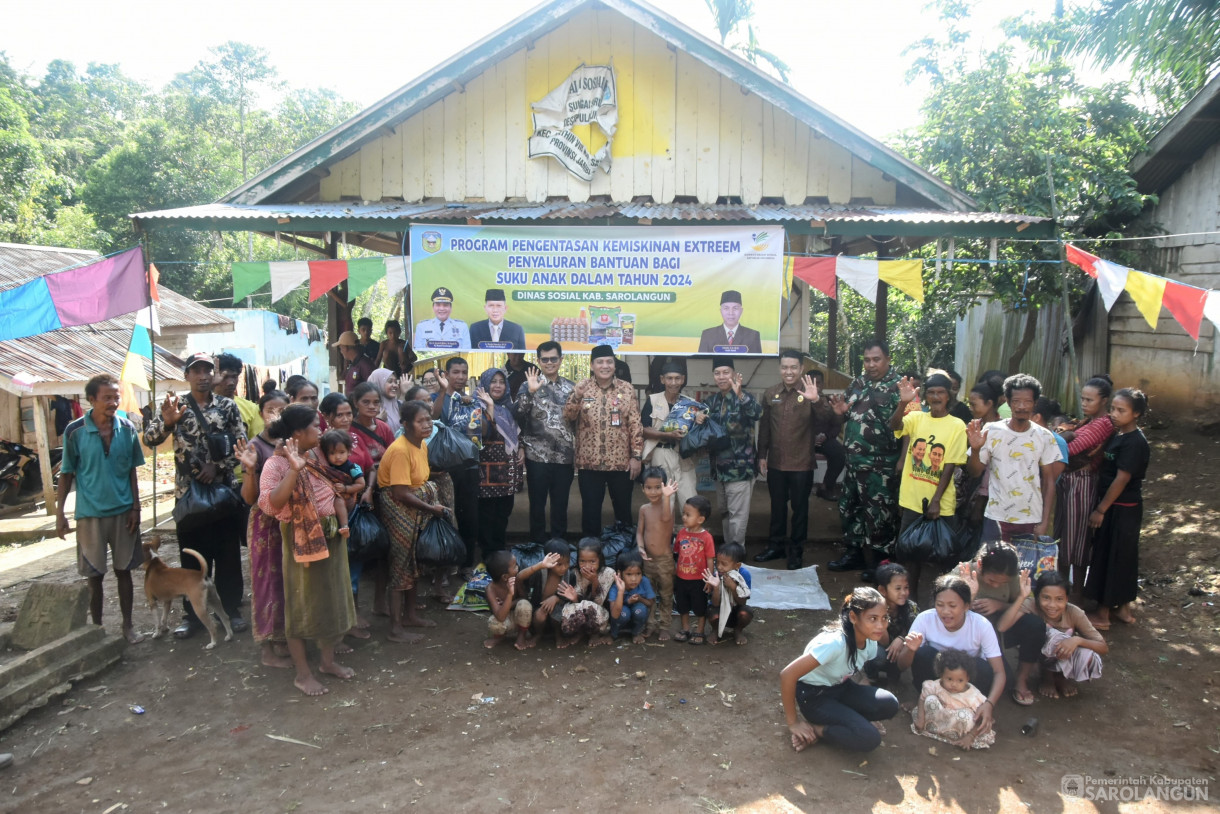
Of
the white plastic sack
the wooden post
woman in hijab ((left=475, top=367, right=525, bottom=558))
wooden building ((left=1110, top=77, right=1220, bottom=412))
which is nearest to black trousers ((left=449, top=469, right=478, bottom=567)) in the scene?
woman in hijab ((left=475, top=367, right=525, bottom=558))

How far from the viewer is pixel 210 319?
14234 millimetres

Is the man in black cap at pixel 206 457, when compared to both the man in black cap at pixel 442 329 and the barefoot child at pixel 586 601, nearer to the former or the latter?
the man in black cap at pixel 442 329

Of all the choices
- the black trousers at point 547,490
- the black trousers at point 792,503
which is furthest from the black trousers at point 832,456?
the black trousers at point 547,490

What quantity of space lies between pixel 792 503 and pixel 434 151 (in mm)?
5027

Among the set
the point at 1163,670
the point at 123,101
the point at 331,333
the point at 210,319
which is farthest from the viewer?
the point at 123,101

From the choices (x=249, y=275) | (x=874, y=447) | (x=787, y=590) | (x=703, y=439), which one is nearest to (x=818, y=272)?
(x=874, y=447)

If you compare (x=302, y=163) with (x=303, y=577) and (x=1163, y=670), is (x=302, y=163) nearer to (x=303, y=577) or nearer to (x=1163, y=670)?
(x=303, y=577)

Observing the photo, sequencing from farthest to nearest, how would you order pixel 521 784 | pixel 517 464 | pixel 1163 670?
pixel 517 464 < pixel 1163 670 < pixel 521 784

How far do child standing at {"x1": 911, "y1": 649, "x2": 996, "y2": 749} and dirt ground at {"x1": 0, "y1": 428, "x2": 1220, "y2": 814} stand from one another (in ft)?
0.28

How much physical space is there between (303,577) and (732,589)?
8.50 ft

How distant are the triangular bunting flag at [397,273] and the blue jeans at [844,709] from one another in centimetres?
490

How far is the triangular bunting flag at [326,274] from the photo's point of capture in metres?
6.75

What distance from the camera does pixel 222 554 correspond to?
17.5 feet

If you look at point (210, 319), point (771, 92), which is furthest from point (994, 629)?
point (210, 319)
